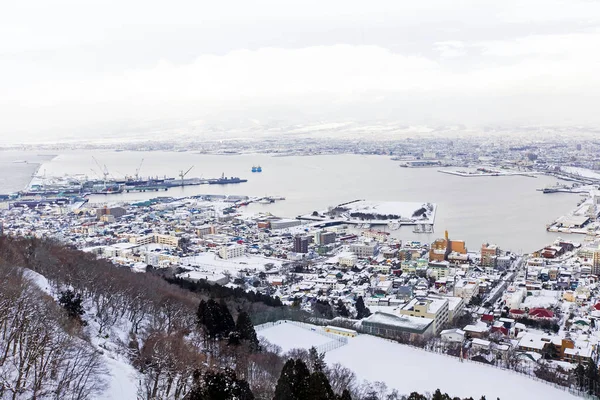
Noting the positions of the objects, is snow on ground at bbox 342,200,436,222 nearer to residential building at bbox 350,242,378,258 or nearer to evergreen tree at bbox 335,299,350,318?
residential building at bbox 350,242,378,258

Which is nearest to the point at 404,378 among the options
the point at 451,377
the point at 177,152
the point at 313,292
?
Result: the point at 451,377

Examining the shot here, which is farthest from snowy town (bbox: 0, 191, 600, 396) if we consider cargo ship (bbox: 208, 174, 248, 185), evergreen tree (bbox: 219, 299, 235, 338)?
cargo ship (bbox: 208, 174, 248, 185)

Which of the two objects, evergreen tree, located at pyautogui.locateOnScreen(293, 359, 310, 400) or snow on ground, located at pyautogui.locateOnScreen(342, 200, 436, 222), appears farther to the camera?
snow on ground, located at pyautogui.locateOnScreen(342, 200, 436, 222)

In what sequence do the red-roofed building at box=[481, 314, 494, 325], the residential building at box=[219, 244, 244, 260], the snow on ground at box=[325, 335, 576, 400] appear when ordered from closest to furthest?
1. the snow on ground at box=[325, 335, 576, 400]
2. the red-roofed building at box=[481, 314, 494, 325]
3. the residential building at box=[219, 244, 244, 260]

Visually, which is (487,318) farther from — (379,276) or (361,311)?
(379,276)

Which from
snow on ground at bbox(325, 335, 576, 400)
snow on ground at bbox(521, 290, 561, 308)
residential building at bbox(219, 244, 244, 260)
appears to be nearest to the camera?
snow on ground at bbox(325, 335, 576, 400)

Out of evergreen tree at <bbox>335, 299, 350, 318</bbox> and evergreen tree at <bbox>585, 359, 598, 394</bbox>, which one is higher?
evergreen tree at <bbox>585, 359, 598, 394</bbox>

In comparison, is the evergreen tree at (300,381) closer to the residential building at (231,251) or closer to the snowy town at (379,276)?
the snowy town at (379,276)

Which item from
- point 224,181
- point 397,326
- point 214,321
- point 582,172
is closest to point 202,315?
point 214,321
